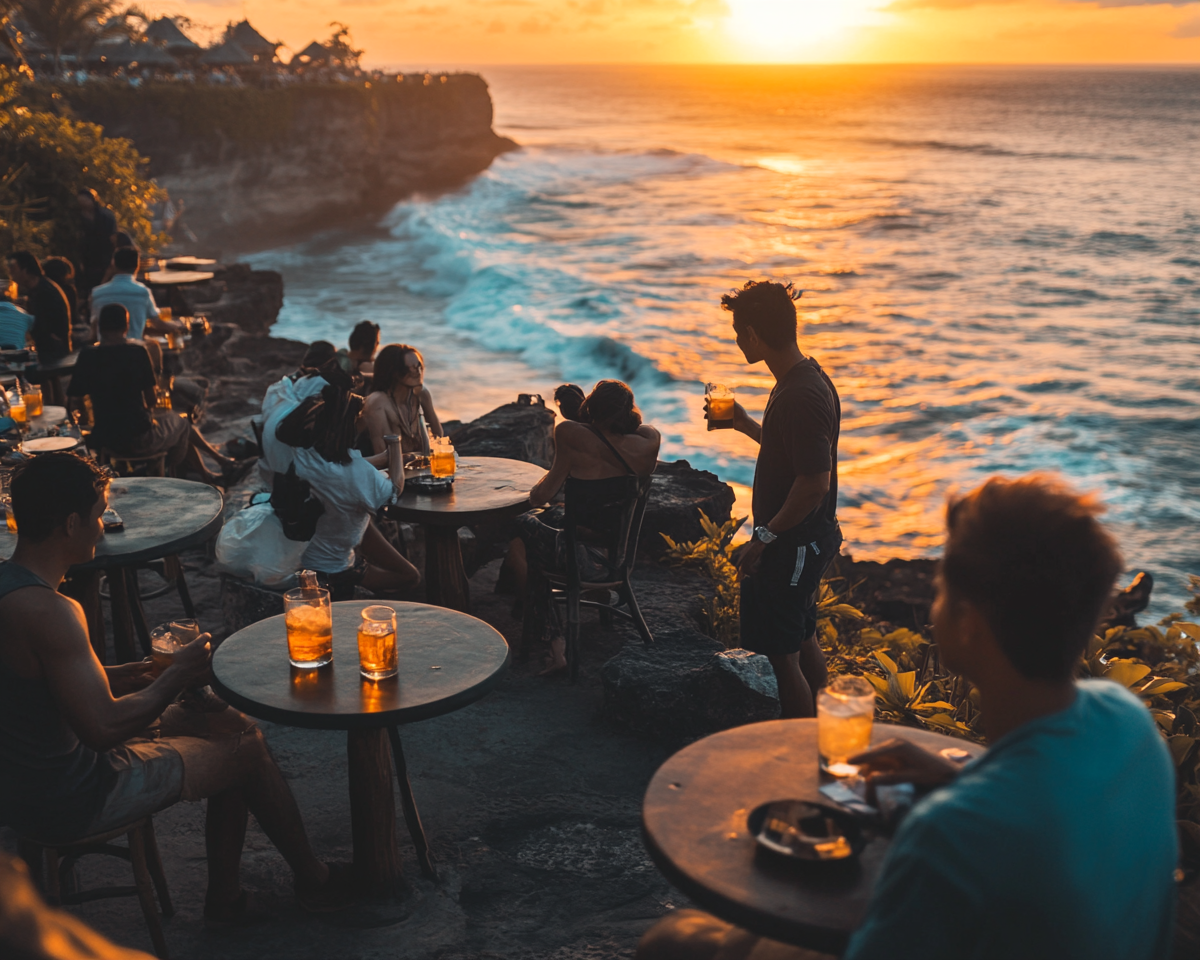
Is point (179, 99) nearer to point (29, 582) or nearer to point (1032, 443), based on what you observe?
point (1032, 443)

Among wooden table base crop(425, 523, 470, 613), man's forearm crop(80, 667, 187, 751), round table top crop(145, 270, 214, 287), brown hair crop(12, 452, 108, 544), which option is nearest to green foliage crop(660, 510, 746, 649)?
wooden table base crop(425, 523, 470, 613)

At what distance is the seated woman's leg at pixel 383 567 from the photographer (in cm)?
550

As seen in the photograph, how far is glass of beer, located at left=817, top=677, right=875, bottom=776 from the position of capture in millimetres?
2455

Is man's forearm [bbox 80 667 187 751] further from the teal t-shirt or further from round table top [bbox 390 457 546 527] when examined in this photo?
round table top [bbox 390 457 546 527]

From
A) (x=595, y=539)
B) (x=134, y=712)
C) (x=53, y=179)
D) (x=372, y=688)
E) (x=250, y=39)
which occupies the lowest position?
(x=595, y=539)

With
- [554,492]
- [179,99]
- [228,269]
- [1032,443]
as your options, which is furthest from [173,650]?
[179,99]

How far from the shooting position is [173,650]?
10.3 feet

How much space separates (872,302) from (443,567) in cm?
2100

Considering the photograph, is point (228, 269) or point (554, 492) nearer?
point (554, 492)

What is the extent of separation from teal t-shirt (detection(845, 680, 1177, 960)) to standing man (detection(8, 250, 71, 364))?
834 centimetres

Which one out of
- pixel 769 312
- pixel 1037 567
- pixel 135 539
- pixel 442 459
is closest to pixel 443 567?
pixel 442 459

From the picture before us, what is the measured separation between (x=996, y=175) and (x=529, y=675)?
52721 millimetres

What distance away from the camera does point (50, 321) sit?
811 centimetres

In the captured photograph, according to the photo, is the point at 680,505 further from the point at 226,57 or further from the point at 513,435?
the point at 226,57
